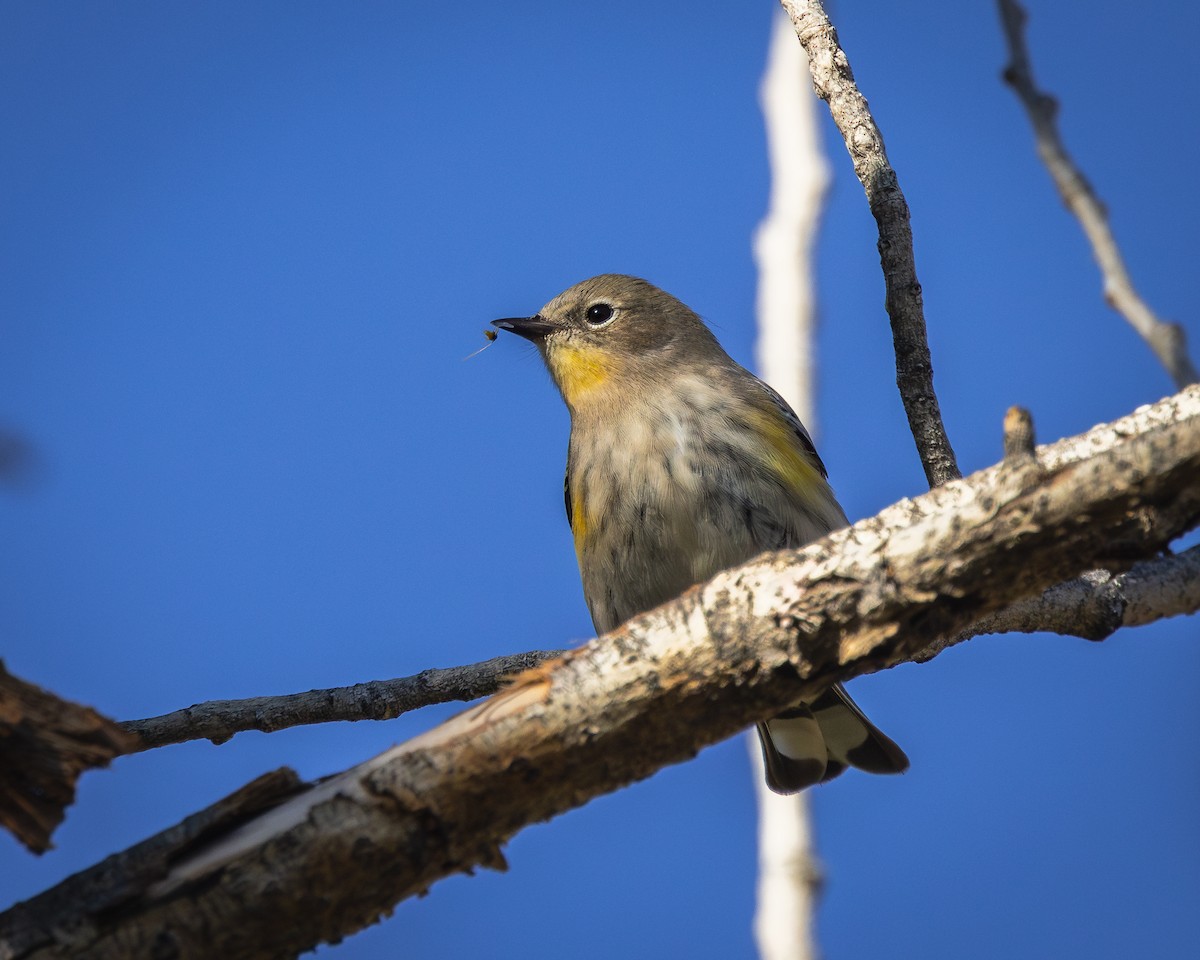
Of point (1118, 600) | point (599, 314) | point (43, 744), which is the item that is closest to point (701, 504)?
point (1118, 600)

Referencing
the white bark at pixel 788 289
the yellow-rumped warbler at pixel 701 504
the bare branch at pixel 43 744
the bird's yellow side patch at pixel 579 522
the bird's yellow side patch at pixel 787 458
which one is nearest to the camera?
the bare branch at pixel 43 744

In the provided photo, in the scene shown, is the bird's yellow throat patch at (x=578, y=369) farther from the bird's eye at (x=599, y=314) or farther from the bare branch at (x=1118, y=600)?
the bare branch at (x=1118, y=600)

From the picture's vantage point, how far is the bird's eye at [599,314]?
7488 mm

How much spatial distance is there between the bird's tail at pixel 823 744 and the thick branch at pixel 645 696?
307 centimetres

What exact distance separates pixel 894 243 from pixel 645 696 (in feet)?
8.55

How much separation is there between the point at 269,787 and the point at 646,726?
37.8 inches

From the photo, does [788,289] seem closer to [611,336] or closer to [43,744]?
[611,336]

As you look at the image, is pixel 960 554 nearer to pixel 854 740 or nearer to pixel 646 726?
pixel 646 726

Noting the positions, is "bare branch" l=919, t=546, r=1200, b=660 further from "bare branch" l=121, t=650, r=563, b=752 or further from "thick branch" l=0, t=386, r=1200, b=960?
"thick branch" l=0, t=386, r=1200, b=960

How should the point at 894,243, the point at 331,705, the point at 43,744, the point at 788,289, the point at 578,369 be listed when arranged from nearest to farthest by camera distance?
the point at 43,744 < the point at 894,243 < the point at 331,705 < the point at 578,369 < the point at 788,289

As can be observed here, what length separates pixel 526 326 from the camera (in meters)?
7.43

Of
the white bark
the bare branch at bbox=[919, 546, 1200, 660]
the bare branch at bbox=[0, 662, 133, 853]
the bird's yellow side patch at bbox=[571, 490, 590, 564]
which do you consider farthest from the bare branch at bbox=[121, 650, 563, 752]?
the white bark

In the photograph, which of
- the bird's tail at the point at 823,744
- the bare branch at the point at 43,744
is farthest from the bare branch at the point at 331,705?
the bare branch at the point at 43,744

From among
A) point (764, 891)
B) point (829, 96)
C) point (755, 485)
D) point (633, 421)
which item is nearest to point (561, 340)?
point (633, 421)
